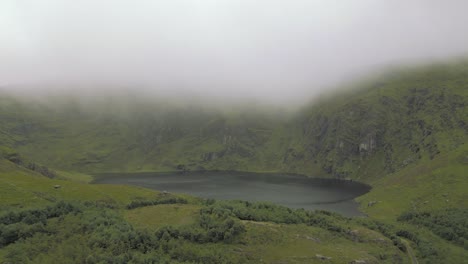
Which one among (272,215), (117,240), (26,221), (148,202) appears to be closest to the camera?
(117,240)

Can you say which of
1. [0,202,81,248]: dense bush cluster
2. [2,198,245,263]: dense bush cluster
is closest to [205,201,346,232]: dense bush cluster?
[2,198,245,263]: dense bush cluster

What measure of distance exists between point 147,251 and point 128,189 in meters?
89.8

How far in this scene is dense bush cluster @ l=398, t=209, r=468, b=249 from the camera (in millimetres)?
125625

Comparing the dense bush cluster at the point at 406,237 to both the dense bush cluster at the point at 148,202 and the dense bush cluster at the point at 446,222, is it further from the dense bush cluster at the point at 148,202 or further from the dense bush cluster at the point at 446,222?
the dense bush cluster at the point at 148,202

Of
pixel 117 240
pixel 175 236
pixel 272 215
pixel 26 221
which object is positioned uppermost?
pixel 26 221

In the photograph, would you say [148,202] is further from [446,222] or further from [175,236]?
[446,222]

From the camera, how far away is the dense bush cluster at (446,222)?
125625 millimetres

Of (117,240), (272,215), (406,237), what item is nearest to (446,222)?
(406,237)

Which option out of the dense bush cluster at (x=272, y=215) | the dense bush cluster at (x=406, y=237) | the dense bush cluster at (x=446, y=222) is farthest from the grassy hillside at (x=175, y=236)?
the dense bush cluster at (x=446, y=222)

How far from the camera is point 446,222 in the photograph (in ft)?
458

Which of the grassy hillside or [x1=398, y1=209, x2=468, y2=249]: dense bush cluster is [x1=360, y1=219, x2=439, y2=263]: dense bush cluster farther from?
[x1=398, y1=209, x2=468, y2=249]: dense bush cluster

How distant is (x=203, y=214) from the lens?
3433 inches

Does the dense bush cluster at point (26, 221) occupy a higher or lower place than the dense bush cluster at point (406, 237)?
higher

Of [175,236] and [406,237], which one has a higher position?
[175,236]
